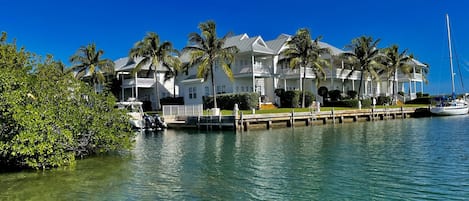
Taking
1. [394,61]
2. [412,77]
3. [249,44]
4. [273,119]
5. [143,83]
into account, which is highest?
[249,44]

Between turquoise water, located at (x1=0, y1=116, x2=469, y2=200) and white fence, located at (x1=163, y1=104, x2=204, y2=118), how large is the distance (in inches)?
619

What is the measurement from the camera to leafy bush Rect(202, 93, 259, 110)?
41.0 meters

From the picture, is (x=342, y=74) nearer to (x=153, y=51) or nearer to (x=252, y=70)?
(x=252, y=70)

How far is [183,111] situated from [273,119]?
901 cm

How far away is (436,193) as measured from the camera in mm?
10469

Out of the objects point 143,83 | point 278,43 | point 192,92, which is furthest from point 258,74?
point 143,83

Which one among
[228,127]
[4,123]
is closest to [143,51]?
[228,127]

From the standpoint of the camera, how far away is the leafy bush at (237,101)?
1613 inches

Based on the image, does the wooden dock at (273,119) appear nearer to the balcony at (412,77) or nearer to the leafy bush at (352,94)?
the leafy bush at (352,94)

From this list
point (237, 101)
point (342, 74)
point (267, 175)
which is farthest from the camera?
point (342, 74)

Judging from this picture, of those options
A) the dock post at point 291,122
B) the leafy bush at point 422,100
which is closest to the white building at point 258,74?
the dock post at point 291,122

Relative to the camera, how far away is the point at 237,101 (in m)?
41.6

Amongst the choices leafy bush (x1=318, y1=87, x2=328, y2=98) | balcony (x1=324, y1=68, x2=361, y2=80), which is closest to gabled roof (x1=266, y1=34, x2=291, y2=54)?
balcony (x1=324, y1=68, x2=361, y2=80)

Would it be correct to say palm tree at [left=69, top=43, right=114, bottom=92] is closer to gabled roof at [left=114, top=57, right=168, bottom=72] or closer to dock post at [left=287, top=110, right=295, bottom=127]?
gabled roof at [left=114, top=57, right=168, bottom=72]
